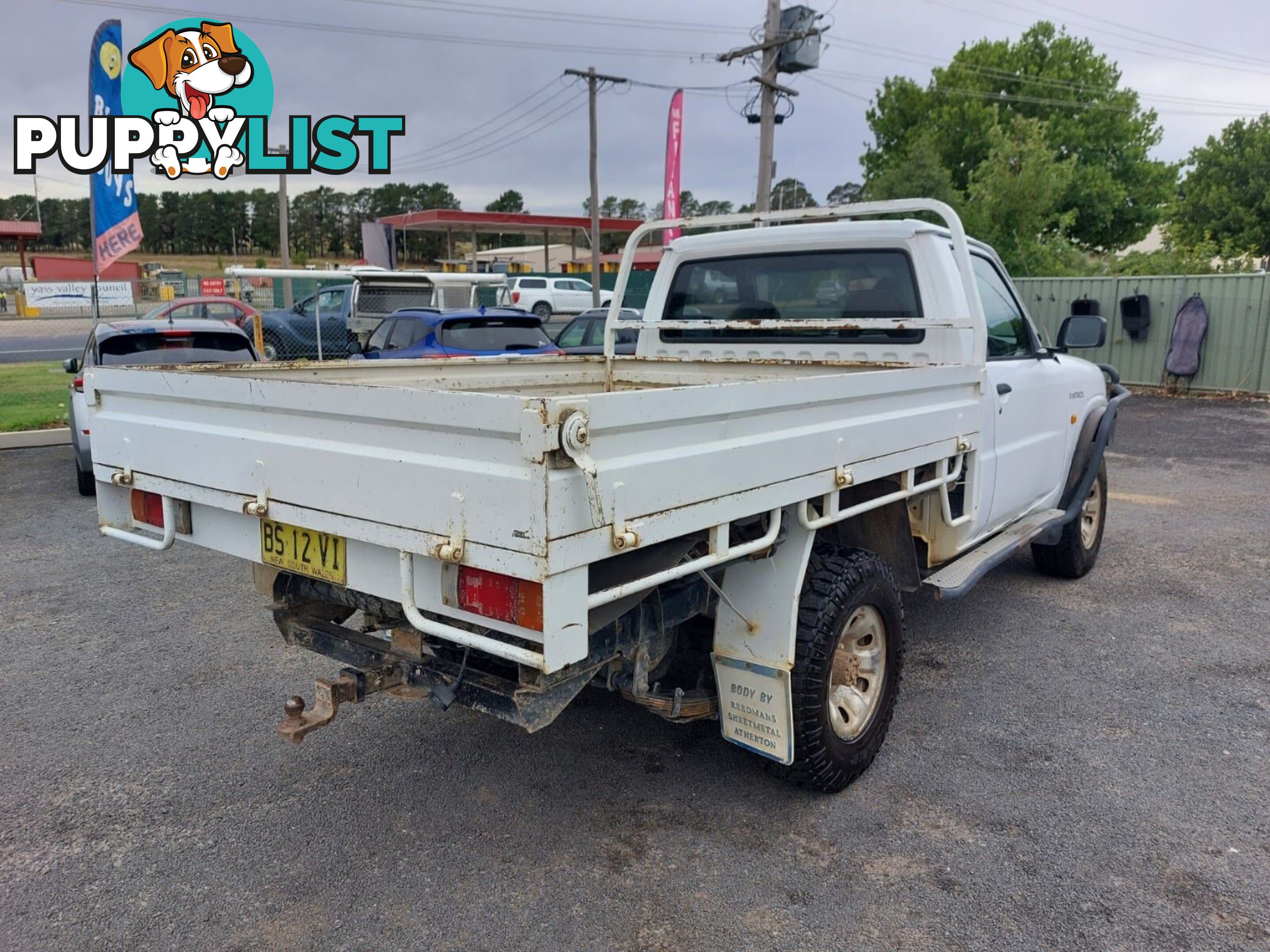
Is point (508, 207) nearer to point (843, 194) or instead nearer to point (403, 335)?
point (843, 194)

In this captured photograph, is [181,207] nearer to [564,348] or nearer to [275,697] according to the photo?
[564,348]

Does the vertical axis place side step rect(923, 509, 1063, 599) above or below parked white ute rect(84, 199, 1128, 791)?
below

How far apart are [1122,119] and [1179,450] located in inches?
1266

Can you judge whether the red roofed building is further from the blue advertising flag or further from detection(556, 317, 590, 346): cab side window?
detection(556, 317, 590, 346): cab side window

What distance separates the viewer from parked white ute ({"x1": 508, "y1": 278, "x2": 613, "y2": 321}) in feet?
109

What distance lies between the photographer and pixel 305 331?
17844 millimetres

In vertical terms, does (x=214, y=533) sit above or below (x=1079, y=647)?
above

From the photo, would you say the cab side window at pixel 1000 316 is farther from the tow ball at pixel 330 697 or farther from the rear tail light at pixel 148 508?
the rear tail light at pixel 148 508

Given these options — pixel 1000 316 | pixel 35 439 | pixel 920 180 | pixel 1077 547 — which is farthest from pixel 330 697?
pixel 920 180

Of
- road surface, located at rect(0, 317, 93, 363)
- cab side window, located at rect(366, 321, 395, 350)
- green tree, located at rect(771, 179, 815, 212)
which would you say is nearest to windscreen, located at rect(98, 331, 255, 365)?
cab side window, located at rect(366, 321, 395, 350)

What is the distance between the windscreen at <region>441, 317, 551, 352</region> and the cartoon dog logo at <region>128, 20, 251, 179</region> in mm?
5052

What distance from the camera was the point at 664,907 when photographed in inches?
111

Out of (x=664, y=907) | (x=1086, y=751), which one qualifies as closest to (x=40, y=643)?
(x=664, y=907)

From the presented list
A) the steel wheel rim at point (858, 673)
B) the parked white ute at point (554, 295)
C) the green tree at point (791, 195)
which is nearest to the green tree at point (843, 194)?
the green tree at point (791, 195)
